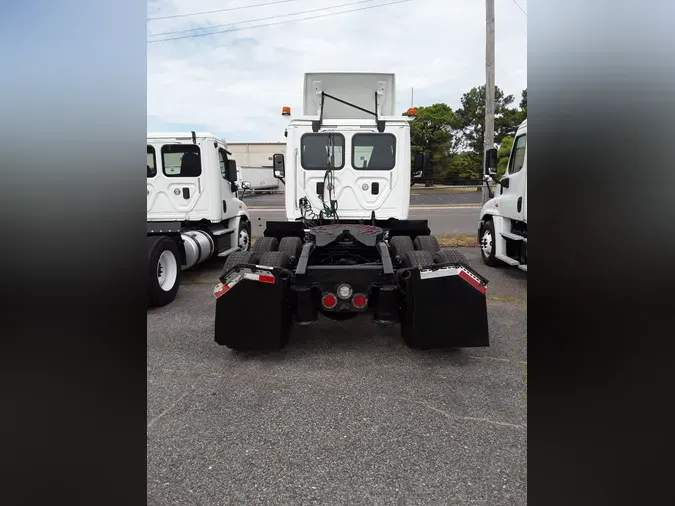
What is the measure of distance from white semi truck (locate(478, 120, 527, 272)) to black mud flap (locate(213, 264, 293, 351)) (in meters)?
4.45

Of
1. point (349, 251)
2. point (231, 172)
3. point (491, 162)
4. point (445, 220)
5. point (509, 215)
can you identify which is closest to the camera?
point (349, 251)

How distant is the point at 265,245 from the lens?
222 inches

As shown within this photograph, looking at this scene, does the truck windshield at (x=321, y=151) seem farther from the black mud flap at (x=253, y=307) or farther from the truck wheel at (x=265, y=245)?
the black mud flap at (x=253, y=307)

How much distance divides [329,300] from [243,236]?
19.6ft

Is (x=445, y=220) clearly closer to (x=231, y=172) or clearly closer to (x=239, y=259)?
(x=231, y=172)

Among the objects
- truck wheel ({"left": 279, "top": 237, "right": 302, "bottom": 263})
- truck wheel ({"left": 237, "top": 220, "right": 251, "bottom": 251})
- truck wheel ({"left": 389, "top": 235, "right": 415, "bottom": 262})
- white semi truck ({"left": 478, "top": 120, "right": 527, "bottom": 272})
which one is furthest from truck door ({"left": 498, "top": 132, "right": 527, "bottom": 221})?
truck wheel ({"left": 237, "top": 220, "right": 251, "bottom": 251})

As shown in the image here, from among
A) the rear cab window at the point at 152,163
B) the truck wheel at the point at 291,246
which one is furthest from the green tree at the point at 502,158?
the rear cab window at the point at 152,163

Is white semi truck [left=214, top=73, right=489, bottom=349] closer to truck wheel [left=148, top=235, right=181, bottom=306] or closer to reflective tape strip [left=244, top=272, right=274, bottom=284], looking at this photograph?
reflective tape strip [left=244, top=272, right=274, bottom=284]

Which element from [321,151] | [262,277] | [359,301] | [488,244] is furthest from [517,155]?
[262,277]

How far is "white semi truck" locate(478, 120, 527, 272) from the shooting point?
719cm

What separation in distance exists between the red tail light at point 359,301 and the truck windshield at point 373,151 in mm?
2806
